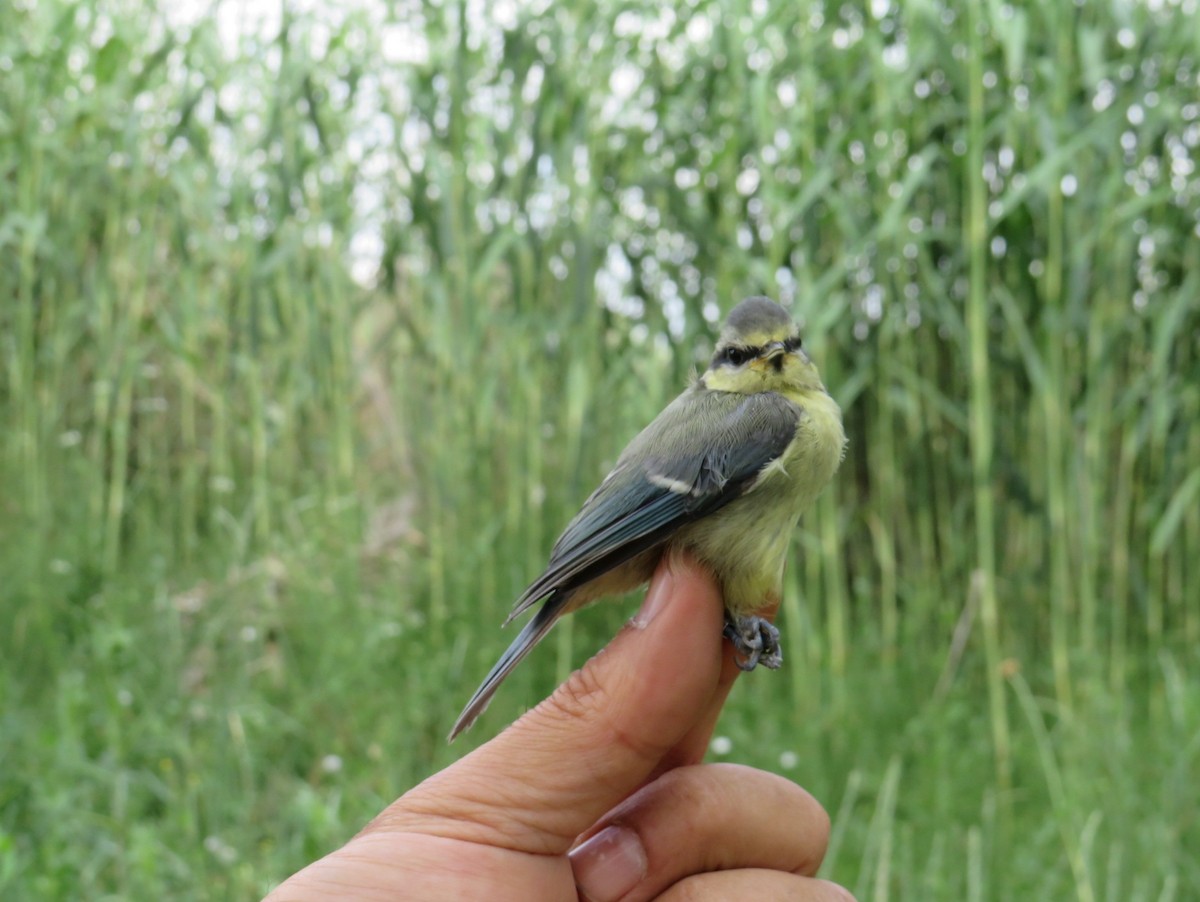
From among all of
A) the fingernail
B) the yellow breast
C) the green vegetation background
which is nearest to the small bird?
the yellow breast

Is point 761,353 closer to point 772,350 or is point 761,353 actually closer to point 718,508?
point 772,350

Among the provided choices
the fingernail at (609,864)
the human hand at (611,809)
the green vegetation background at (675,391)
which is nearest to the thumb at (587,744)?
the human hand at (611,809)

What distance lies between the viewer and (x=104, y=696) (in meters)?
3.19

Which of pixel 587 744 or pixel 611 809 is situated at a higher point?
pixel 587 744

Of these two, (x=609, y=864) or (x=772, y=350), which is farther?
(x=772, y=350)

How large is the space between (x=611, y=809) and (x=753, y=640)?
0.28 m

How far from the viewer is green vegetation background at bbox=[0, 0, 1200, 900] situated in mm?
2896

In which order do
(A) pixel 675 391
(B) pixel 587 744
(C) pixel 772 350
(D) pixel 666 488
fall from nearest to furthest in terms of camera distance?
(B) pixel 587 744
(D) pixel 666 488
(C) pixel 772 350
(A) pixel 675 391

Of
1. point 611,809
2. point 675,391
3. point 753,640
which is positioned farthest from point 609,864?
point 675,391

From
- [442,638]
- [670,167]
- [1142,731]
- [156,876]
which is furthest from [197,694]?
[1142,731]

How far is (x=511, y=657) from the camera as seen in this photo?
1.39 meters

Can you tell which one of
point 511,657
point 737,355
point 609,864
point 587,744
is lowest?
point 609,864

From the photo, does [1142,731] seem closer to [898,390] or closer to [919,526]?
[919,526]

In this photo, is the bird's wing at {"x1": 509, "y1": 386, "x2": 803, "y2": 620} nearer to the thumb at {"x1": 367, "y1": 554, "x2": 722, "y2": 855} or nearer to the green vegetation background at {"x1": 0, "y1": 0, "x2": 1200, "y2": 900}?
the thumb at {"x1": 367, "y1": 554, "x2": 722, "y2": 855}
